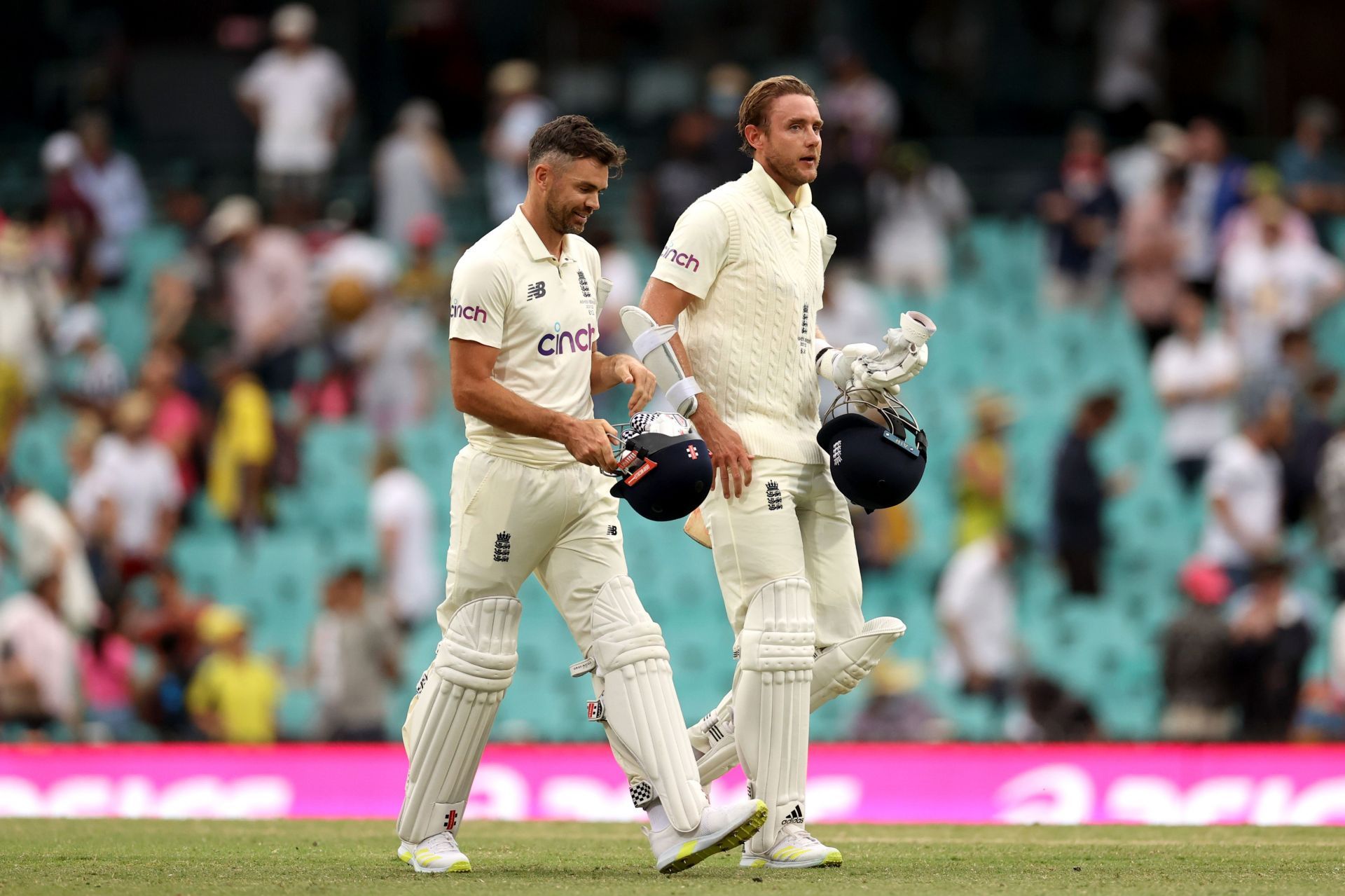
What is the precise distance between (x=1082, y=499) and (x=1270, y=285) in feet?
7.72

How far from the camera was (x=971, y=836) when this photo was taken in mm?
7656

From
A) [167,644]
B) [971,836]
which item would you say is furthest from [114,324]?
[971,836]

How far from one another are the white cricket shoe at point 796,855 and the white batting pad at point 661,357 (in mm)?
1303

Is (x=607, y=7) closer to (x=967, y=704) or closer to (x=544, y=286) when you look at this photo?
(x=967, y=704)

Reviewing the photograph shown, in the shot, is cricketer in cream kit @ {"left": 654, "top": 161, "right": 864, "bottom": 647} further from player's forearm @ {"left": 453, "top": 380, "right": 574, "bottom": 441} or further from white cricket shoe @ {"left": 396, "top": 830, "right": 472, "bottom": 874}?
white cricket shoe @ {"left": 396, "top": 830, "right": 472, "bottom": 874}

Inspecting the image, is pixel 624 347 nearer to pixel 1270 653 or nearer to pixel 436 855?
pixel 1270 653

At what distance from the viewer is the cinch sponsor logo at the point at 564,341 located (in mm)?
6246

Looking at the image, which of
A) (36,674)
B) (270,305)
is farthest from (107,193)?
(36,674)

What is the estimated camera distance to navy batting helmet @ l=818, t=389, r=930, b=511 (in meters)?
6.25

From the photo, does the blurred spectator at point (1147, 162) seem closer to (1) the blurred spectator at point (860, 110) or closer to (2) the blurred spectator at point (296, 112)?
(1) the blurred spectator at point (860, 110)

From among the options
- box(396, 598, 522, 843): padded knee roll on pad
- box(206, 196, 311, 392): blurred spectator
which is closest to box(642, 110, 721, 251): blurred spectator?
box(206, 196, 311, 392): blurred spectator

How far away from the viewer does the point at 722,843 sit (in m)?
5.87

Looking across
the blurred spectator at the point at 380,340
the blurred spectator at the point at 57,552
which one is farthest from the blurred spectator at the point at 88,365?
the blurred spectator at the point at 380,340

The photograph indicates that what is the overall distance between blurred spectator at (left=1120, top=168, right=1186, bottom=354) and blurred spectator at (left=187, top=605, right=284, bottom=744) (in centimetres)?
675
